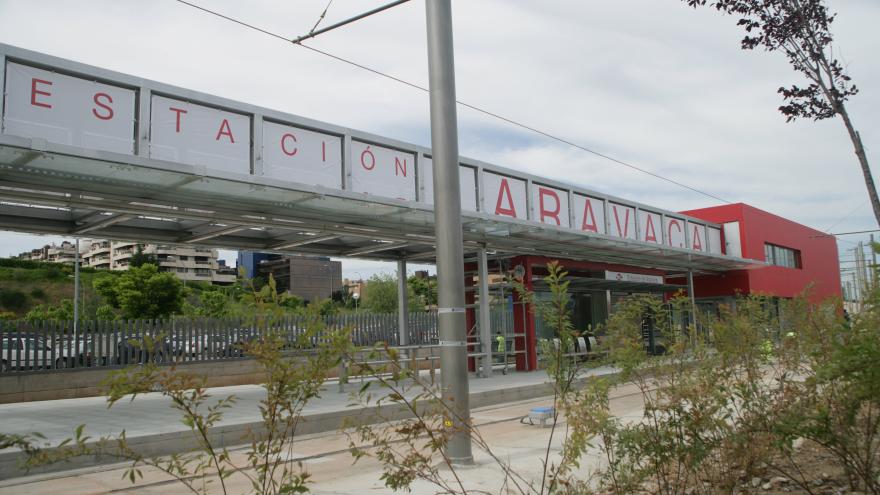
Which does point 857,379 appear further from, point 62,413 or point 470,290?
point 470,290

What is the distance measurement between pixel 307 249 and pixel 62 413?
258 inches

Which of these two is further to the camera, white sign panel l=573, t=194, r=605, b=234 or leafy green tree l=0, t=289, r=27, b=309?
leafy green tree l=0, t=289, r=27, b=309

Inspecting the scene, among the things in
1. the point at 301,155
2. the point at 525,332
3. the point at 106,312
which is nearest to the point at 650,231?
the point at 525,332

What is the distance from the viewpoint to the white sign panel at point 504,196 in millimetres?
14977

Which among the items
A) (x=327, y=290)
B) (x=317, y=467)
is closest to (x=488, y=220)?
(x=317, y=467)

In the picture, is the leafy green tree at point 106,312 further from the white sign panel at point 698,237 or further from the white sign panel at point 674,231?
the white sign panel at point 674,231

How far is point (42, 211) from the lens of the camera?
11.7 m

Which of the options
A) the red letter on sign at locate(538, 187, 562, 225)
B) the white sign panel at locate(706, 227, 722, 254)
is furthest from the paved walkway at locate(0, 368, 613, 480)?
the white sign panel at locate(706, 227, 722, 254)

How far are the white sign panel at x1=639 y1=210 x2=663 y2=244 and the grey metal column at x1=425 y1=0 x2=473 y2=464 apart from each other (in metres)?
14.9

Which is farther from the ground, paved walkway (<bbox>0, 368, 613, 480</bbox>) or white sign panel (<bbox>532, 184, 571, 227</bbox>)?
white sign panel (<bbox>532, 184, 571, 227</bbox>)

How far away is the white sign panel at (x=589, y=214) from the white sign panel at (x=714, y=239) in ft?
28.7

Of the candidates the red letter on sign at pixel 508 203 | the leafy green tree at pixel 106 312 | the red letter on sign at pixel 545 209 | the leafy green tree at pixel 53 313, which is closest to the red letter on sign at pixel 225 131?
the red letter on sign at pixel 508 203

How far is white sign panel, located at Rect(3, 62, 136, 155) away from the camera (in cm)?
834

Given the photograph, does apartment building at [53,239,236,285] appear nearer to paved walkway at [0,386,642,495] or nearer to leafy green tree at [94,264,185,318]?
leafy green tree at [94,264,185,318]
